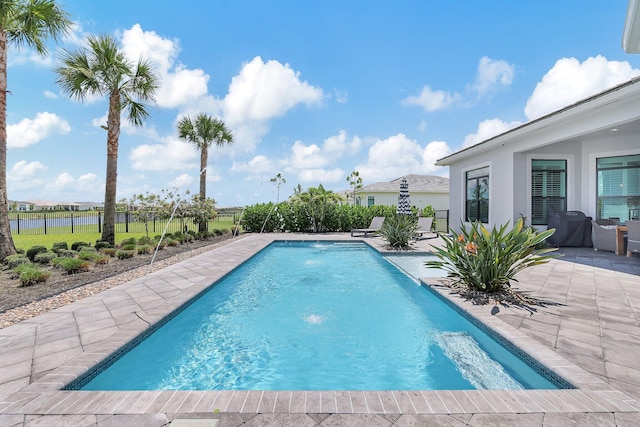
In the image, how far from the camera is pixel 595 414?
6.64 ft

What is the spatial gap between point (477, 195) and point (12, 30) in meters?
15.4

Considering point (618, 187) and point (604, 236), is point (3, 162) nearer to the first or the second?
point (604, 236)

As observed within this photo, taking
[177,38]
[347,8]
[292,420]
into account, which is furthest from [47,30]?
[292,420]

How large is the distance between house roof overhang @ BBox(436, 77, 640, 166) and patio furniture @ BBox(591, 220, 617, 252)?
8.67ft

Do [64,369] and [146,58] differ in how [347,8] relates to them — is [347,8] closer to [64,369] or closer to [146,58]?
[146,58]

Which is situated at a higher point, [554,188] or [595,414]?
[554,188]

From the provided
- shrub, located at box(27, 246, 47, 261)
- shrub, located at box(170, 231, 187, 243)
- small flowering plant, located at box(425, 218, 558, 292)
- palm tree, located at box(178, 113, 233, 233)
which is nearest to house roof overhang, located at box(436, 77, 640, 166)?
small flowering plant, located at box(425, 218, 558, 292)

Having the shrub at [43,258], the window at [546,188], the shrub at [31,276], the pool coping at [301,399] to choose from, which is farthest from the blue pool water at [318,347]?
the window at [546,188]

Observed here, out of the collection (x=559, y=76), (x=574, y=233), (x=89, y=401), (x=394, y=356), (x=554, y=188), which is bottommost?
(x=394, y=356)

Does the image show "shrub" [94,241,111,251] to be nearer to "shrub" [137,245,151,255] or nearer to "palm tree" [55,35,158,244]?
"palm tree" [55,35,158,244]

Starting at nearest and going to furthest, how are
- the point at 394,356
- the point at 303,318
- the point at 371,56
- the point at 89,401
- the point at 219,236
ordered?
the point at 89,401, the point at 394,356, the point at 303,318, the point at 371,56, the point at 219,236

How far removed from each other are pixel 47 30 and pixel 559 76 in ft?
52.0

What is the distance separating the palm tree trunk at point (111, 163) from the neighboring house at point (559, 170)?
1240 centimetres

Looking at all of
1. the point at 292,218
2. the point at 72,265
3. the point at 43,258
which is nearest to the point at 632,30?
the point at 72,265
